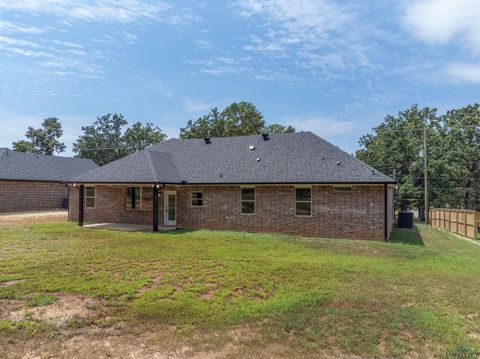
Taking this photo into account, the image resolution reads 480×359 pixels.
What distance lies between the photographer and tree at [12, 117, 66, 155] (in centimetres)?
5341

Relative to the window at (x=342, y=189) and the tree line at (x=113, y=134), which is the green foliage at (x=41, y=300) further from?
the tree line at (x=113, y=134)

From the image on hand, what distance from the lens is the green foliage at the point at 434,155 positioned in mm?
31141

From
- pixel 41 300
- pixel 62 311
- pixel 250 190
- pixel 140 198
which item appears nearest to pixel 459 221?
pixel 250 190

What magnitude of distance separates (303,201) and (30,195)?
22.8m

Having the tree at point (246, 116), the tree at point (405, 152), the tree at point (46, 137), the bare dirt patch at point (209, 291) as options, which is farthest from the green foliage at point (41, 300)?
the tree at point (46, 137)

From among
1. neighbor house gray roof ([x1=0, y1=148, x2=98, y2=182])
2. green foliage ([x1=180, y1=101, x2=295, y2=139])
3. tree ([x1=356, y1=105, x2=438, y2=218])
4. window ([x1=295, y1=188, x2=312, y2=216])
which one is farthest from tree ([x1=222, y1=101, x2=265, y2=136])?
window ([x1=295, y1=188, x2=312, y2=216])

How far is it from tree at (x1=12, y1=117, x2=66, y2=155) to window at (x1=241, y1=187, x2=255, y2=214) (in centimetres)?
4689

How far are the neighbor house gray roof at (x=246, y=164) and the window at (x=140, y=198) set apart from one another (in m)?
1.22

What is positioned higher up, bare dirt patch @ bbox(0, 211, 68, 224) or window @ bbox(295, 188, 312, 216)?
window @ bbox(295, 188, 312, 216)

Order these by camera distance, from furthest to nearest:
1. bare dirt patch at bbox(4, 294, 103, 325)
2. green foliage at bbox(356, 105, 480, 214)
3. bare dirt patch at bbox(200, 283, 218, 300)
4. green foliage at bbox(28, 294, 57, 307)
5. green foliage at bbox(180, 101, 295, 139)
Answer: green foliage at bbox(180, 101, 295, 139) < green foliage at bbox(356, 105, 480, 214) < bare dirt patch at bbox(200, 283, 218, 300) < green foliage at bbox(28, 294, 57, 307) < bare dirt patch at bbox(4, 294, 103, 325)

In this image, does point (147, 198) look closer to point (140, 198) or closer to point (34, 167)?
point (140, 198)

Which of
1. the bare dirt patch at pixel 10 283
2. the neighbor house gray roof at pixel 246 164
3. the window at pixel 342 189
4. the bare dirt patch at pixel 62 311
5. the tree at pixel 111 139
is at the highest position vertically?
the tree at pixel 111 139

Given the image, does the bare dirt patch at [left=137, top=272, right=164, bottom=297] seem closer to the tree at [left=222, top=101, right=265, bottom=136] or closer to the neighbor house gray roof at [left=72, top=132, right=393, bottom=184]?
the neighbor house gray roof at [left=72, top=132, right=393, bottom=184]

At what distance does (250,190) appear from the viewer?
17062 mm
